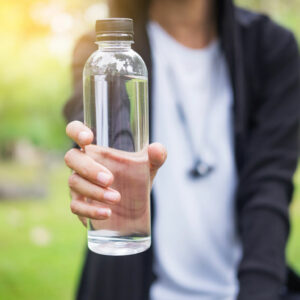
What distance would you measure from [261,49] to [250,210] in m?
0.61

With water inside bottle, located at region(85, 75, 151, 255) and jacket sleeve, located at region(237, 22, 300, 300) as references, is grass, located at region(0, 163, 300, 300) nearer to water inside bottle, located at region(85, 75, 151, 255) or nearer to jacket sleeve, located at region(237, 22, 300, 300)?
jacket sleeve, located at region(237, 22, 300, 300)

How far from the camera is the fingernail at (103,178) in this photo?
46.3 inches

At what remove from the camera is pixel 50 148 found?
777cm

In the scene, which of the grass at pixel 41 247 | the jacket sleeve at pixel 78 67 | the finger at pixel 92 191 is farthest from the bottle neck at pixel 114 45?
the grass at pixel 41 247

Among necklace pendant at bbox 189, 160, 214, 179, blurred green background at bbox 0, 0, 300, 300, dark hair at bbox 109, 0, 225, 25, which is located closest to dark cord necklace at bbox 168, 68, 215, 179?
necklace pendant at bbox 189, 160, 214, 179

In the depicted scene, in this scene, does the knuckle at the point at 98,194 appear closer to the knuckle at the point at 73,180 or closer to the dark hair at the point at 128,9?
the knuckle at the point at 73,180

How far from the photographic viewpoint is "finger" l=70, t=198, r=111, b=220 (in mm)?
1207

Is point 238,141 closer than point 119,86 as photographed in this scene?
No

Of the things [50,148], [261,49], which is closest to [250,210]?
[261,49]

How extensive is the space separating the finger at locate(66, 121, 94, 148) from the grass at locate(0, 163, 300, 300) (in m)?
2.83

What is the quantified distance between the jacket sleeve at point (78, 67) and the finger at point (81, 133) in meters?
0.54

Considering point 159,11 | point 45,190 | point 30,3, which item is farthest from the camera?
point 45,190

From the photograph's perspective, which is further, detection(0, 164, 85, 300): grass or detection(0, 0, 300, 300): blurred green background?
detection(0, 0, 300, 300): blurred green background

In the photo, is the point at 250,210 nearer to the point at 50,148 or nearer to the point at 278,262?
the point at 278,262
